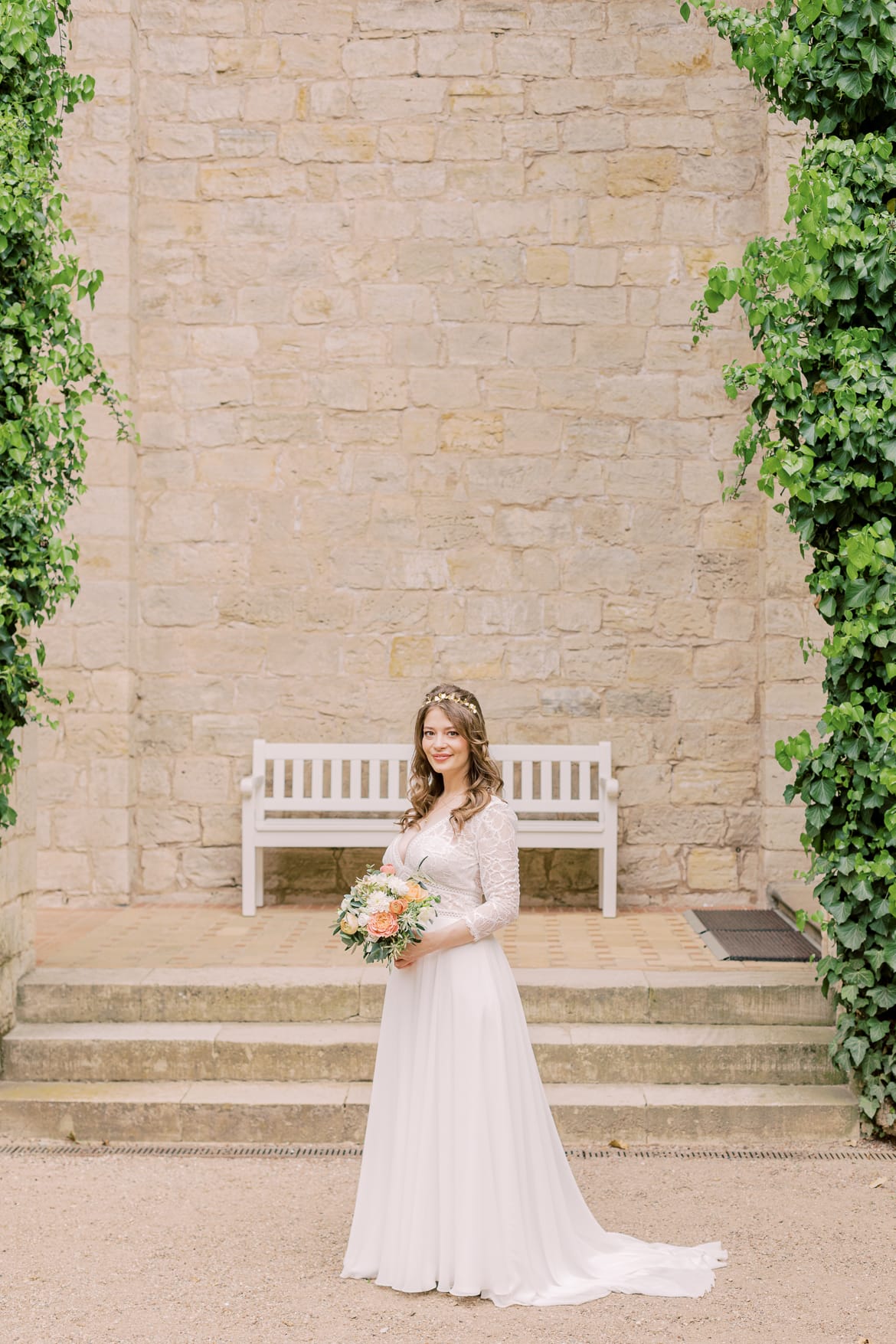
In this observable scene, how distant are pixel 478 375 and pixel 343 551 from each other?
1.30 metres

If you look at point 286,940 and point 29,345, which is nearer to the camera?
point 29,345

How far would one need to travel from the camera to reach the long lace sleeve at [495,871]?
12.4 feet

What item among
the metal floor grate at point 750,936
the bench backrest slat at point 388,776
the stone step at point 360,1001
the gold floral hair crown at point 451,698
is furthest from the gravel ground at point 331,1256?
the bench backrest slat at point 388,776

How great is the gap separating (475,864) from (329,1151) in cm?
177

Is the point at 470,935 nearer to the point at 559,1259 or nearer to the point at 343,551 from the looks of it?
the point at 559,1259

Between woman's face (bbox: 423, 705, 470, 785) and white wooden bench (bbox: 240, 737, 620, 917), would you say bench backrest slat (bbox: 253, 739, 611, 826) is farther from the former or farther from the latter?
woman's face (bbox: 423, 705, 470, 785)

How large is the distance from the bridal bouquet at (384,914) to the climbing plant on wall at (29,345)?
2.03 metres

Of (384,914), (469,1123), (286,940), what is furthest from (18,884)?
(469,1123)

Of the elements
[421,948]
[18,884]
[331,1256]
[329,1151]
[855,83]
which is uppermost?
[855,83]

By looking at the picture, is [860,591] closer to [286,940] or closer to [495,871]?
[495,871]

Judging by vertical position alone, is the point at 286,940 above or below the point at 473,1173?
below

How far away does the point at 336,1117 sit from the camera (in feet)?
16.8

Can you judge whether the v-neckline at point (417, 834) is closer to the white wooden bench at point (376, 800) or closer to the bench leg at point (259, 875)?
the white wooden bench at point (376, 800)

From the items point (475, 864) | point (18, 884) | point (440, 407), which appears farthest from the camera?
point (440, 407)
